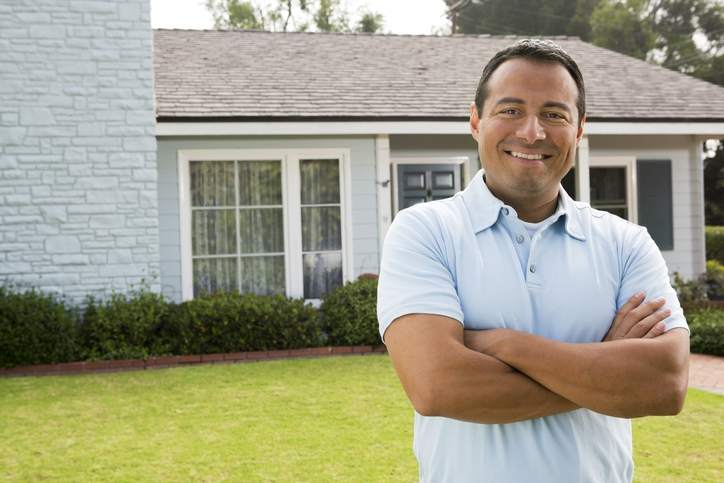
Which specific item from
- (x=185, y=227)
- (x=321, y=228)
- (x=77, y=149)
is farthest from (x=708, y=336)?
(x=77, y=149)

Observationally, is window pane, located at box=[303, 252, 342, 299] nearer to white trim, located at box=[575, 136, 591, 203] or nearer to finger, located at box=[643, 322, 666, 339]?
white trim, located at box=[575, 136, 591, 203]

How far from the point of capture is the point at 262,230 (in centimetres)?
1034

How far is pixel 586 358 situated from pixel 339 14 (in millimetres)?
29253

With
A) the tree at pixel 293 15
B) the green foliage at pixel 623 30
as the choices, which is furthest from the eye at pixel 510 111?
the green foliage at pixel 623 30

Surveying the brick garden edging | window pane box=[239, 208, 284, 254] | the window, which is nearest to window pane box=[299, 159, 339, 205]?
window pane box=[239, 208, 284, 254]

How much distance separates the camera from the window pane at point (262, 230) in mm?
10289

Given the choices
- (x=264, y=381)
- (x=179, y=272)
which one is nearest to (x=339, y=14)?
(x=179, y=272)

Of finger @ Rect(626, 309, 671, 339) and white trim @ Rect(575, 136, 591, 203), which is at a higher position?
white trim @ Rect(575, 136, 591, 203)

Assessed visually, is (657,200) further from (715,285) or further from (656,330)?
(656,330)

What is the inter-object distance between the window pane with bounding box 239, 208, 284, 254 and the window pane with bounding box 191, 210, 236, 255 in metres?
0.14

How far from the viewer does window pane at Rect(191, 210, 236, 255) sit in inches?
399

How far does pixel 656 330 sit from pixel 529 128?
0.62 m

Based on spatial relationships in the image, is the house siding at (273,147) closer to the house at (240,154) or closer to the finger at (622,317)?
the house at (240,154)

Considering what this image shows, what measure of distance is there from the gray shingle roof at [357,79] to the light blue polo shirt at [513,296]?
26.3ft
